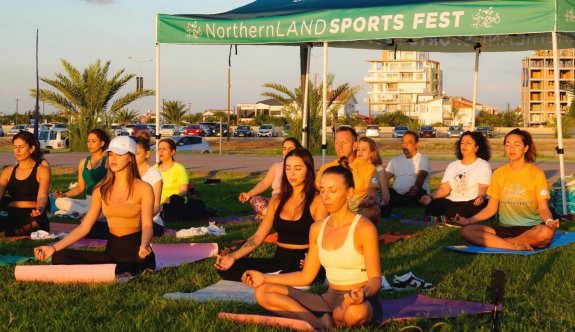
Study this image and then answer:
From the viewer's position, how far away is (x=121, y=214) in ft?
22.0

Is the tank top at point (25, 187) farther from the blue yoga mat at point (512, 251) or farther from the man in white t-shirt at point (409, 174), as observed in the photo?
the man in white t-shirt at point (409, 174)

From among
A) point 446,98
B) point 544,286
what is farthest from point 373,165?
point 446,98

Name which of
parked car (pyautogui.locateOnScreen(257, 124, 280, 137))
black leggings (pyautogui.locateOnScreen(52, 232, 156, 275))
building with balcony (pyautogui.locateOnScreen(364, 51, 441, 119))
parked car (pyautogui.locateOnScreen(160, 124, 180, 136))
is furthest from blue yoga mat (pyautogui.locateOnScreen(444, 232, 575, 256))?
building with balcony (pyautogui.locateOnScreen(364, 51, 441, 119))

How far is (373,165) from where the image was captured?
992 centimetres

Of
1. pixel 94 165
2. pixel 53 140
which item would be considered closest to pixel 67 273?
pixel 94 165

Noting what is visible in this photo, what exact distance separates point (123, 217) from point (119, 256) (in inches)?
13.4

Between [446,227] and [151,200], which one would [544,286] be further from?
[446,227]

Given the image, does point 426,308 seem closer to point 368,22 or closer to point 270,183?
point 270,183

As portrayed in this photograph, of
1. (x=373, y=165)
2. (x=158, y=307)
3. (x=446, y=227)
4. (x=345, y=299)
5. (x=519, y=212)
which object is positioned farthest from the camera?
(x=446, y=227)

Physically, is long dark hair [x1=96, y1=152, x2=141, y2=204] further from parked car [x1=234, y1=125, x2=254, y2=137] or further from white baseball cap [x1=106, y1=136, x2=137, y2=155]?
parked car [x1=234, y1=125, x2=254, y2=137]

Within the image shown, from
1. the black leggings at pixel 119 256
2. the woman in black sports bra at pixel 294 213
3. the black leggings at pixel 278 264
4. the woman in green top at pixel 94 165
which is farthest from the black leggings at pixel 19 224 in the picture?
the woman in black sports bra at pixel 294 213

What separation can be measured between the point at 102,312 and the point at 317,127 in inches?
1112

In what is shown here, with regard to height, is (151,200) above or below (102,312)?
above

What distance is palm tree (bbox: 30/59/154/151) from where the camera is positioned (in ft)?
120
